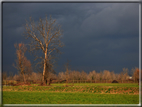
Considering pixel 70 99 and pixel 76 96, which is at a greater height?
pixel 70 99

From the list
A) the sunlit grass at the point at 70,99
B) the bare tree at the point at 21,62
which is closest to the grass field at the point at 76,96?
the sunlit grass at the point at 70,99

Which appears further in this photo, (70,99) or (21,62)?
(21,62)

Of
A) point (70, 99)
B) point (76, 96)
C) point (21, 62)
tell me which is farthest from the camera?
point (21, 62)

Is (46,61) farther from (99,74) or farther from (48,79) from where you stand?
(99,74)

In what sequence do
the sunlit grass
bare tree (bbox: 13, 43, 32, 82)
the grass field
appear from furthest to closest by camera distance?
bare tree (bbox: 13, 43, 32, 82), the grass field, the sunlit grass

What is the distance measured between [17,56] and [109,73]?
46.3 metres

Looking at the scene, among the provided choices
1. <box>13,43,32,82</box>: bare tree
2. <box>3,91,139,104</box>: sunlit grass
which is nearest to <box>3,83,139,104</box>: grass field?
<box>3,91,139,104</box>: sunlit grass

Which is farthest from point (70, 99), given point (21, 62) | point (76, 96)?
point (21, 62)

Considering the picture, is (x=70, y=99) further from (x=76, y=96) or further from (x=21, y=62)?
(x=21, y=62)

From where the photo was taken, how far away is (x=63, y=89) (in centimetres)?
1900

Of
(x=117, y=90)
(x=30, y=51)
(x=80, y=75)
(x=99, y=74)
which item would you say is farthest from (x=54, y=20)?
(x=99, y=74)

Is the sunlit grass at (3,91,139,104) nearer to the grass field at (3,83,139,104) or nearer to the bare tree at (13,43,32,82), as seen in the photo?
the grass field at (3,83,139,104)

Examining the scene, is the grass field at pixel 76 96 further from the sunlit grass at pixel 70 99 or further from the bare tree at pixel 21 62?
the bare tree at pixel 21 62

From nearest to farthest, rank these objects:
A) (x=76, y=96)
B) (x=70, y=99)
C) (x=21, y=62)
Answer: (x=70, y=99) → (x=76, y=96) → (x=21, y=62)
